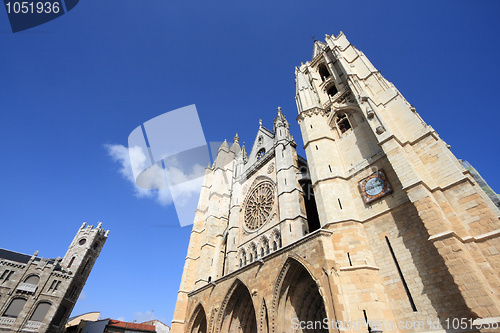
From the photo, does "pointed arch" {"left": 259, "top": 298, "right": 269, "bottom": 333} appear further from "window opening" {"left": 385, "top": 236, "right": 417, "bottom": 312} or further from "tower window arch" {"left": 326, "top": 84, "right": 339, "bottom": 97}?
"tower window arch" {"left": 326, "top": 84, "right": 339, "bottom": 97}

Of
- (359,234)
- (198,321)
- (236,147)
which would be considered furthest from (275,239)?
(236,147)

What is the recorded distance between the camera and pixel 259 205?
19.1 meters

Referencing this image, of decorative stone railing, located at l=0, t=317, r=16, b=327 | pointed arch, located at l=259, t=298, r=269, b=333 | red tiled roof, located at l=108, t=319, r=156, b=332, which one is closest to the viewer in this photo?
pointed arch, located at l=259, t=298, r=269, b=333

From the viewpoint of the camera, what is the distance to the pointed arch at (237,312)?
14053 millimetres

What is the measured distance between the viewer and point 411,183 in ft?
31.0

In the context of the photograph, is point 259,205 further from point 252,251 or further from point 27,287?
point 27,287

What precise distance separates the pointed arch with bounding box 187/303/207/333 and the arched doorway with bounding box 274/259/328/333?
765 centimetres

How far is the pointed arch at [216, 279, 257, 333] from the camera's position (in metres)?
14.1

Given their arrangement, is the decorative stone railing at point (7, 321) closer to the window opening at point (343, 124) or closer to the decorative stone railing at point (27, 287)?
the decorative stone railing at point (27, 287)

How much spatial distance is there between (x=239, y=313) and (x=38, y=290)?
21684 millimetres

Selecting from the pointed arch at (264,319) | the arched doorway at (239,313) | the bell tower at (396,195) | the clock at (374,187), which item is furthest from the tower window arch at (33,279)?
the clock at (374,187)

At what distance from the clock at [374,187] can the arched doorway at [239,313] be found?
27.6 feet

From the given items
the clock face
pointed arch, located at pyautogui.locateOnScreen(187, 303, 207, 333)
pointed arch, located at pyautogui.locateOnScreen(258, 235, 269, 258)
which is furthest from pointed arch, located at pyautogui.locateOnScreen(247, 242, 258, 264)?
the clock face

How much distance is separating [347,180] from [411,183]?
3.95m
